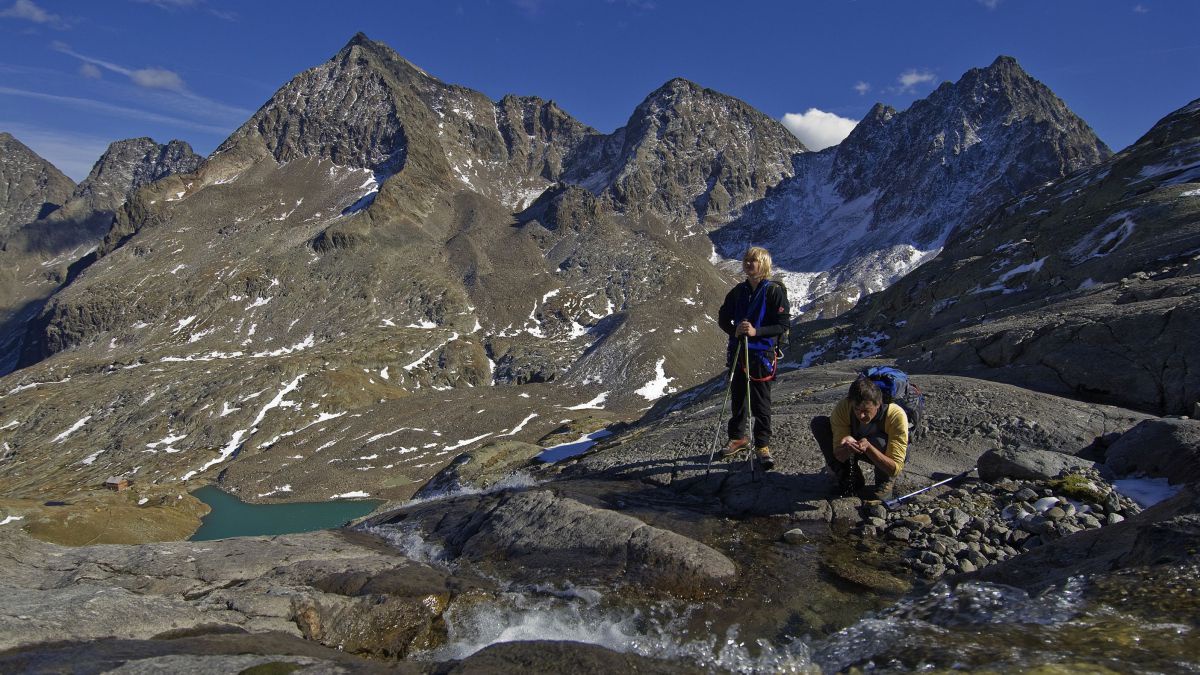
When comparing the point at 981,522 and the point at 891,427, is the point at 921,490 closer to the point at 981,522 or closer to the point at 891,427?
the point at 981,522

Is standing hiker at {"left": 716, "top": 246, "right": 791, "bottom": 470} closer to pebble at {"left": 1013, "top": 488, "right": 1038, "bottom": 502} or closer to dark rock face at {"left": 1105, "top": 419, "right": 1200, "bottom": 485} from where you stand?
pebble at {"left": 1013, "top": 488, "right": 1038, "bottom": 502}

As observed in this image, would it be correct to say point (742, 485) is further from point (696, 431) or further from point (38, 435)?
point (38, 435)

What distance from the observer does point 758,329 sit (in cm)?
1220

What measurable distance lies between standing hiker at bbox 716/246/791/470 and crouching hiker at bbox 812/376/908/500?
1.74m

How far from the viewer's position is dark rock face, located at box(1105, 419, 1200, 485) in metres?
9.35

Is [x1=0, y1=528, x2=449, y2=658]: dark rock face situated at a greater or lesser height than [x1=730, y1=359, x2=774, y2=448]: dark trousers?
lesser

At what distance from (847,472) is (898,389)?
6.09 ft

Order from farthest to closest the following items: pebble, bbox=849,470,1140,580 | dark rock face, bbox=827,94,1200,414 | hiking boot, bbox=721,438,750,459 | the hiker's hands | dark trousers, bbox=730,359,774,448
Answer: dark rock face, bbox=827,94,1200,414 < hiking boot, bbox=721,438,750,459 < dark trousers, bbox=730,359,774,448 < the hiker's hands < pebble, bbox=849,470,1140,580

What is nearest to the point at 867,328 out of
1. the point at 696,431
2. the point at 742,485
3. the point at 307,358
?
the point at 696,431

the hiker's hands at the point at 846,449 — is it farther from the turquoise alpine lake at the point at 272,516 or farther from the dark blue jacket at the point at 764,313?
the turquoise alpine lake at the point at 272,516

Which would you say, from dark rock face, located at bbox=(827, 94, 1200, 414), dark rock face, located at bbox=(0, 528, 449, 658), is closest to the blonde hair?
dark rock face, located at bbox=(0, 528, 449, 658)

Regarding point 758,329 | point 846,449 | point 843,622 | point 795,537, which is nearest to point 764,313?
point 758,329

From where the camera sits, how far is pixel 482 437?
4993 inches

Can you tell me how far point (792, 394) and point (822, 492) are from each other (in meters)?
9.53
